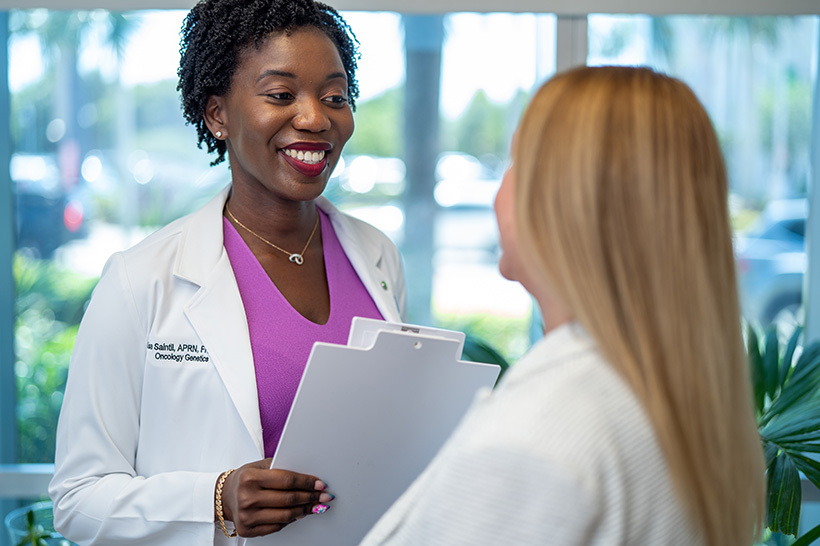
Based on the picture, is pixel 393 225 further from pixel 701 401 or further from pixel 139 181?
pixel 701 401

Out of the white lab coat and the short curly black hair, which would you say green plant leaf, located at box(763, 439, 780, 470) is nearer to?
the white lab coat

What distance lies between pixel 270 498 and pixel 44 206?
1924 mm

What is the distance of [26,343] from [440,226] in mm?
1577

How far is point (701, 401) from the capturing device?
859 mm

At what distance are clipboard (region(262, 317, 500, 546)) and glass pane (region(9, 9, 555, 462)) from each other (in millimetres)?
1461

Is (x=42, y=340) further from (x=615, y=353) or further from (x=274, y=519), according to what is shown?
(x=615, y=353)

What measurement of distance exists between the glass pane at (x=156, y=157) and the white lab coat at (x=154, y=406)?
4.08ft

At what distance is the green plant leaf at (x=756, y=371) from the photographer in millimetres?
2021

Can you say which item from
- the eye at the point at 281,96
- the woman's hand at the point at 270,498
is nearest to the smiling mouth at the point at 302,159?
the eye at the point at 281,96

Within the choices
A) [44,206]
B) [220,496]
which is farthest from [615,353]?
[44,206]

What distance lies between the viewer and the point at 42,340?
2.79m

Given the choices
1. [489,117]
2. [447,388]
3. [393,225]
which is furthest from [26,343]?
[447,388]

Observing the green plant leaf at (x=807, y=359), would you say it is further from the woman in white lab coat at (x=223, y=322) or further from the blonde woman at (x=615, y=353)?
the blonde woman at (x=615, y=353)

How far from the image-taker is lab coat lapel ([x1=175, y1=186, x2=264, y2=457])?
1.48 metres
